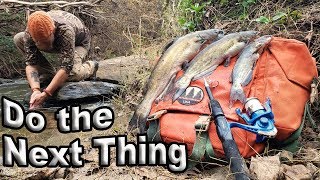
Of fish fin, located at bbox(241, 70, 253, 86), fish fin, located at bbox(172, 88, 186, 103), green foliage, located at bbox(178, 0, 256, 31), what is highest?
green foliage, located at bbox(178, 0, 256, 31)

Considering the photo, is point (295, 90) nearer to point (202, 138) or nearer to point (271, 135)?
point (271, 135)

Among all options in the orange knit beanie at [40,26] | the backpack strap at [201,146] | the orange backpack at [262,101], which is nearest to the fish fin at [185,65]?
the orange backpack at [262,101]

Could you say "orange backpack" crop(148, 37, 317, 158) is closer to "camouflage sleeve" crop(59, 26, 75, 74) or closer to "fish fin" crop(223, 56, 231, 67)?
"fish fin" crop(223, 56, 231, 67)

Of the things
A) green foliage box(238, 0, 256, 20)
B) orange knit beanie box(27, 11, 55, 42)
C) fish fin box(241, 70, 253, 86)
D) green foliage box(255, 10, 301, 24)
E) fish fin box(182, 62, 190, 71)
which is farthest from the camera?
green foliage box(238, 0, 256, 20)

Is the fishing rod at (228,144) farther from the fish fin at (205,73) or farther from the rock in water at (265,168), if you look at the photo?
the fish fin at (205,73)

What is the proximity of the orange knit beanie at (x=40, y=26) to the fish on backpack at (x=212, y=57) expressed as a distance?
156 cm

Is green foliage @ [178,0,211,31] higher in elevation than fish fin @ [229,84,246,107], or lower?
higher

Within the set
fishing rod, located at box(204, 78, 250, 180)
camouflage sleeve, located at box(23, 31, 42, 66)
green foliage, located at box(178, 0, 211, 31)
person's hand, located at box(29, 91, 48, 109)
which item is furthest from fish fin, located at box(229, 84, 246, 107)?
camouflage sleeve, located at box(23, 31, 42, 66)

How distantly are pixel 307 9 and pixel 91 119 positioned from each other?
226cm

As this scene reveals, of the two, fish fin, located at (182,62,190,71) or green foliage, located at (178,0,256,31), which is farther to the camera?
green foliage, located at (178,0,256,31)

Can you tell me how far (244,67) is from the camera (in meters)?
3.18

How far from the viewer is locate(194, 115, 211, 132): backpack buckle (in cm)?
271

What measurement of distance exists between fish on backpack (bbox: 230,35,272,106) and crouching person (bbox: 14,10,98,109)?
6.67ft

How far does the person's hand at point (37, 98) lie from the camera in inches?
175
